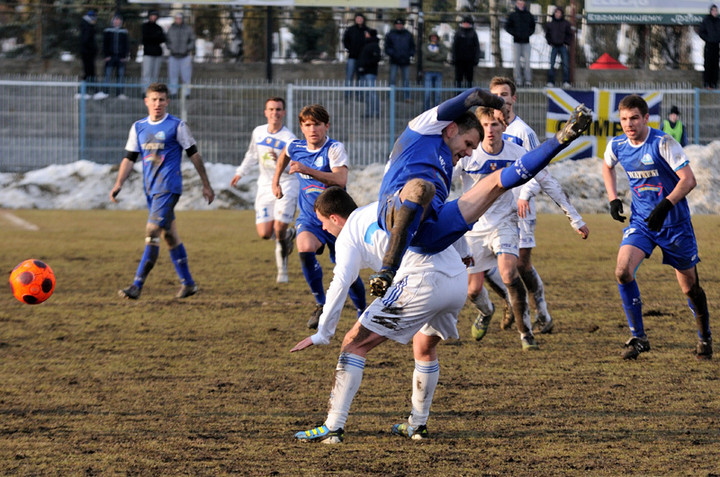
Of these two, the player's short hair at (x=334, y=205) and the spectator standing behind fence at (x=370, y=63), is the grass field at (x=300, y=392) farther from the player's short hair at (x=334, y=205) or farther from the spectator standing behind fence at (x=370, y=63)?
the spectator standing behind fence at (x=370, y=63)

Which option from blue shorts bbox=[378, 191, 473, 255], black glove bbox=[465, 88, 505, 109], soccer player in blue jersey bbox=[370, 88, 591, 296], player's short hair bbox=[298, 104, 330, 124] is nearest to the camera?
soccer player in blue jersey bbox=[370, 88, 591, 296]

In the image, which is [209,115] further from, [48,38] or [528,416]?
→ [528,416]

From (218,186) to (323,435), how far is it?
59.5ft

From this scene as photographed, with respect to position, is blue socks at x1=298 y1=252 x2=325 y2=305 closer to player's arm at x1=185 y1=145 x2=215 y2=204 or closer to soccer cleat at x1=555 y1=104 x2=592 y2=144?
player's arm at x1=185 y1=145 x2=215 y2=204

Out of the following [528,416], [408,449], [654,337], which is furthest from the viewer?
[654,337]

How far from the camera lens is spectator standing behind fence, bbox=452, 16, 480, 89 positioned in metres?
24.5

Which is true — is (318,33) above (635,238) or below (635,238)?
above

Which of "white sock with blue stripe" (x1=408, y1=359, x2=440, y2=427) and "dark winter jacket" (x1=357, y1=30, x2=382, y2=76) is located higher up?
"dark winter jacket" (x1=357, y1=30, x2=382, y2=76)

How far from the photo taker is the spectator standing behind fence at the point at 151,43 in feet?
81.3

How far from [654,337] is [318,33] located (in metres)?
21.7

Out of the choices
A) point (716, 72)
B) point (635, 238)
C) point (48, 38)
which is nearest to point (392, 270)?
point (635, 238)

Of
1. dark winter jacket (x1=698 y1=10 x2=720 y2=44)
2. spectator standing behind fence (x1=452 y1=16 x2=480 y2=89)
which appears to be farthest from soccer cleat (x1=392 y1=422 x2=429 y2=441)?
dark winter jacket (x1=698 y1=10 x2=720 y2=44)

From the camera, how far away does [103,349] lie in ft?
28.5

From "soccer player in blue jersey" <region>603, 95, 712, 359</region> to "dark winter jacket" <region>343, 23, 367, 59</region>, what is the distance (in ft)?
54.4
